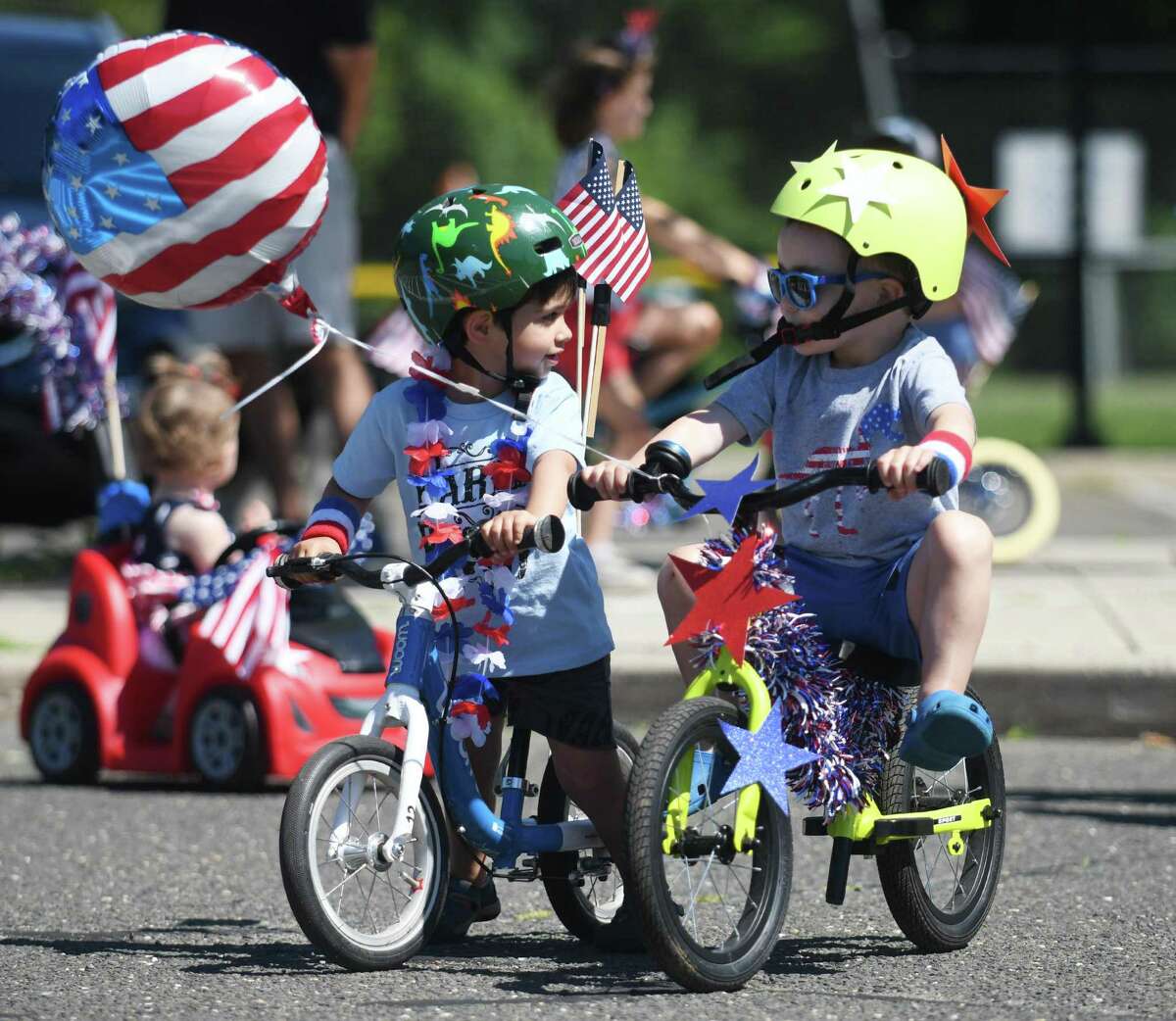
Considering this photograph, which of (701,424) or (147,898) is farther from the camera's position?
(147,898)

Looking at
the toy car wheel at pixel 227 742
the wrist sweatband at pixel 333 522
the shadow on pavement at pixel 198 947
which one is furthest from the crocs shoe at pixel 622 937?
the toy car wheel at pixel 227 742

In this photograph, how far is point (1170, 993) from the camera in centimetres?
386

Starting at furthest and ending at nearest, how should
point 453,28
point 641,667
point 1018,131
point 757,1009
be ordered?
point 453,28 < point 1018,131 < point 641,667 < point 757,1009

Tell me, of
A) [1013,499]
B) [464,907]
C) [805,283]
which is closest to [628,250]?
[805,283]

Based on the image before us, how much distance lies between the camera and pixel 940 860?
431 cm

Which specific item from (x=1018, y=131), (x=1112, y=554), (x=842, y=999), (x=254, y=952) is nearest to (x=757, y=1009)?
(x=842, y=999)

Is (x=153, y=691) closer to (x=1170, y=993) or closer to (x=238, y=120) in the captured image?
(x=238, y=120)

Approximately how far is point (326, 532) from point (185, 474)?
217 cm

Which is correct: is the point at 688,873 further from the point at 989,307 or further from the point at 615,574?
the point at 989,307

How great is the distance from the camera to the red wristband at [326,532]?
13.6 ft

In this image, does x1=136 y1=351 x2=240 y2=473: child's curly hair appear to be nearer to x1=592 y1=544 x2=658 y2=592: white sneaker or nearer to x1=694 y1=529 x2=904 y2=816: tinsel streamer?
x1=592 y1=544 x2=658 y2=592: white sneaker

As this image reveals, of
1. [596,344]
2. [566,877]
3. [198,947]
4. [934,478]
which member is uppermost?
[596,344]

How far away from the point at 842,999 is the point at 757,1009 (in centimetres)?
17

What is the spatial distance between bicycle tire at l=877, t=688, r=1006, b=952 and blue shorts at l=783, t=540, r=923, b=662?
0.18 metres
